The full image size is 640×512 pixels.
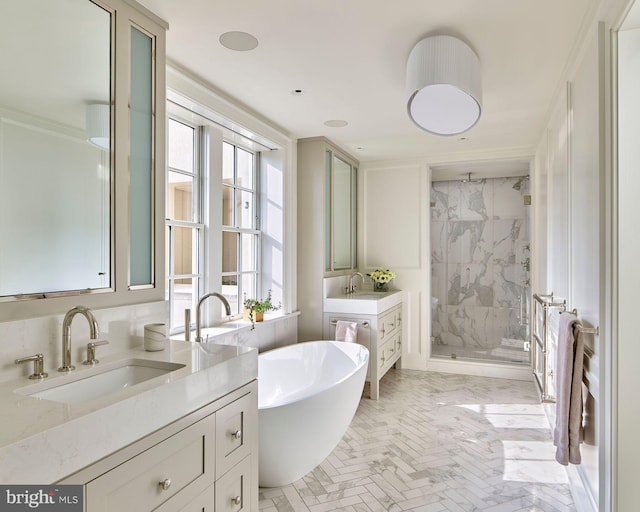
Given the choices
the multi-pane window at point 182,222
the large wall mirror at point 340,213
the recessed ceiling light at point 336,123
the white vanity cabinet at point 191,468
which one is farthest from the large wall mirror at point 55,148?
the large wall mirror at point 340,213

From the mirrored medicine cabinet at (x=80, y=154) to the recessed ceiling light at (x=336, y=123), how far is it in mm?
1713

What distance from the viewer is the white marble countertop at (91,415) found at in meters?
0.95

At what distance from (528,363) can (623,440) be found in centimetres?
331

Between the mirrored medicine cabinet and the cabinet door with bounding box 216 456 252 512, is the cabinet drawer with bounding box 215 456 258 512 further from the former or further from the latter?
the mirrored medicine cabinet

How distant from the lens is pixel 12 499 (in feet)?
3.09

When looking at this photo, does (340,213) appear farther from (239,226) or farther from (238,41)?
(238,41)

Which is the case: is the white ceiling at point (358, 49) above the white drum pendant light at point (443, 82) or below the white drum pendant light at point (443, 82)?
above

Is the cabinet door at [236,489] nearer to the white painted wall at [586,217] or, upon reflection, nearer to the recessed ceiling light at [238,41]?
the white painted wall at [586,217]

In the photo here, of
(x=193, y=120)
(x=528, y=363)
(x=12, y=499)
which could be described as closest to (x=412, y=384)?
(x=528, y=363)

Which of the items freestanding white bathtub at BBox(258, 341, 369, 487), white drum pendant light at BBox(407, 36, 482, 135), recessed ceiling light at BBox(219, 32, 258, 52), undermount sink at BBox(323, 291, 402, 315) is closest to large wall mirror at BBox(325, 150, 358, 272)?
undermount sink at BBox(323, 291, 402, 315)

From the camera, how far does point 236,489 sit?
1692 mm

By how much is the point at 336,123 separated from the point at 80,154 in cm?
232

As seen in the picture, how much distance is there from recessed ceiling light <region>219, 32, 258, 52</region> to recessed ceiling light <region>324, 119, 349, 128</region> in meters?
1.33

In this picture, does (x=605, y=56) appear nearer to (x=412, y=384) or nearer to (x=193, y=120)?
(x=193, y=120)
